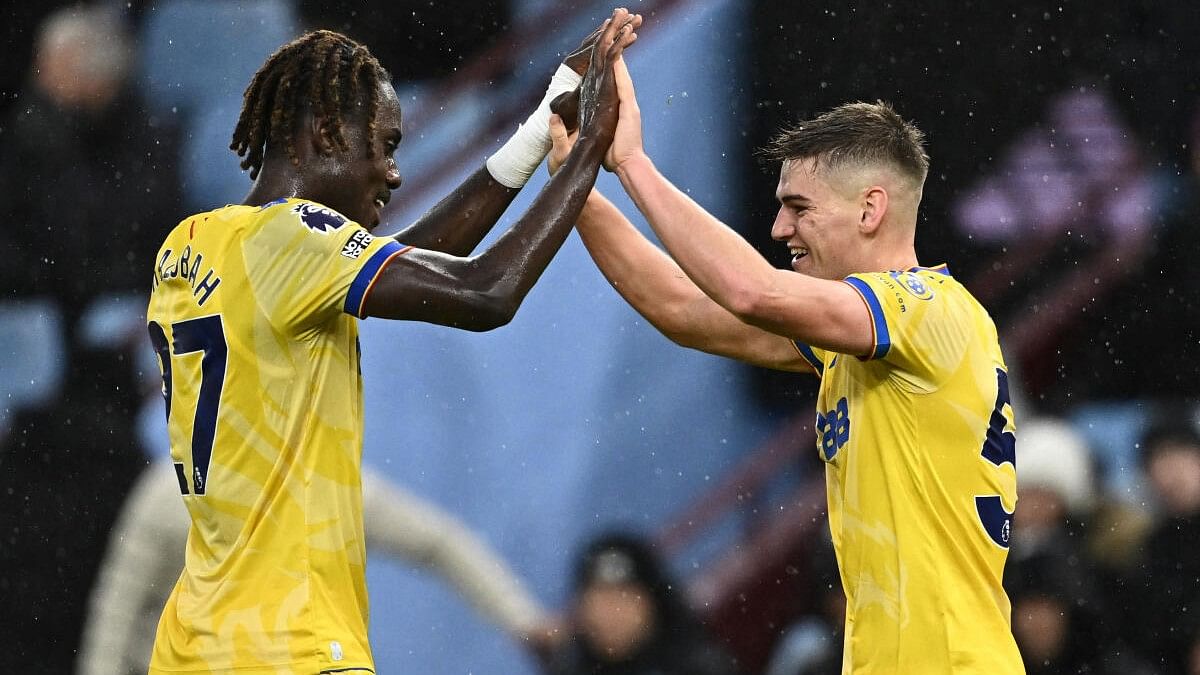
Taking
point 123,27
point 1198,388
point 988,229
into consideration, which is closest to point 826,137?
point 988,229

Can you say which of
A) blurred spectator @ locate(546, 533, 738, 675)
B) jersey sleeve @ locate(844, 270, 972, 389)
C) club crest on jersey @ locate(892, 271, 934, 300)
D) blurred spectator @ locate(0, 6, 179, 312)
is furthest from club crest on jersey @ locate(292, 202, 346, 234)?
blurred spectator @ locate(0, 6, 179, 312)

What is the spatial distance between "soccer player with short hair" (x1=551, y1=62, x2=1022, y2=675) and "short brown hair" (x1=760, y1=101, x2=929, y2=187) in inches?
0.5

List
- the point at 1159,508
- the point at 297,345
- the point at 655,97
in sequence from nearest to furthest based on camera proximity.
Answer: the point at 297,345 < the point at 1159,508 < the point at 655,97

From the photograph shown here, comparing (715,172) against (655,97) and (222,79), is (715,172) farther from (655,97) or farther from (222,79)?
(222,79)

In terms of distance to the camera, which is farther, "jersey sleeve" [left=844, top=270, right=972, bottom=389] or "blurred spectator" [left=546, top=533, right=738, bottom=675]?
"blurred spectator" [left=546, top=533, right=738, bottom=675]

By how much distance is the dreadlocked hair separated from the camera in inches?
104

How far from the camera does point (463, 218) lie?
3135mm

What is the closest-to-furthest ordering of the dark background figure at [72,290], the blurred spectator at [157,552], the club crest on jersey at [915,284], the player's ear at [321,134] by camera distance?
the player's ear at [321,134], the club crest on jersey at [915,284], the blurred spectator at [157,552], the dark background figure at [72,290]

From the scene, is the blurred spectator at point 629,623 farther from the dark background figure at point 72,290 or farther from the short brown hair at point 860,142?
the short brown hair at point 860,142

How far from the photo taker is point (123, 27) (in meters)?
5.17

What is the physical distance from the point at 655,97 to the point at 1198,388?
1992 millimetres

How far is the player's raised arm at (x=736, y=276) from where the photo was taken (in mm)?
2799

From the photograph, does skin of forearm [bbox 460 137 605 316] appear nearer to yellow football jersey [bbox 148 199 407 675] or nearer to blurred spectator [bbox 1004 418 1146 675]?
yellow football jersey [bbox 148 199 407 675]

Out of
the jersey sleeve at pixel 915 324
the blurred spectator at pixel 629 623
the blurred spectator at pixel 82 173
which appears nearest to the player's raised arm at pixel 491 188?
the jersey sleeve at pixel 915 324
